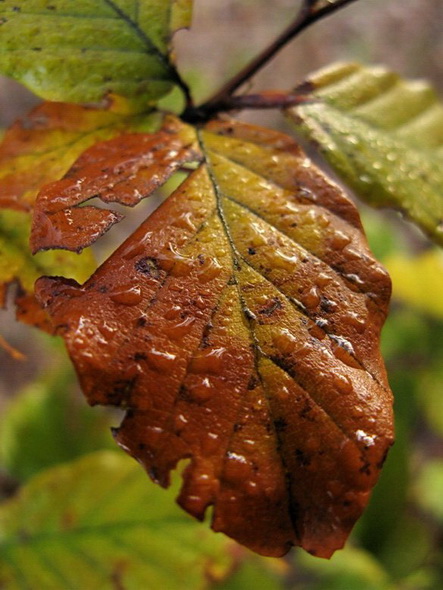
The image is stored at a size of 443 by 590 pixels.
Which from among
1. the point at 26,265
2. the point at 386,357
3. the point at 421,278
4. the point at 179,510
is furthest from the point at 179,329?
the point at 386,357

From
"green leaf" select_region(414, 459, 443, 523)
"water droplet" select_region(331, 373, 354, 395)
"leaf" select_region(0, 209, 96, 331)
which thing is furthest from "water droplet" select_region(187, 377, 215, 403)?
Result: "green leaf" select_region(414, 459, 443, 523)

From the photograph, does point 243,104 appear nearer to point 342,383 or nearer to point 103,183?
point 103,183

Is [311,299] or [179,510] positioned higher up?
[311,299]

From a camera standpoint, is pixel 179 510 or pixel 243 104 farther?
pixel 179 510

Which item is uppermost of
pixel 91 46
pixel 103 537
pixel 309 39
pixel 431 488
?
pixel 91 46

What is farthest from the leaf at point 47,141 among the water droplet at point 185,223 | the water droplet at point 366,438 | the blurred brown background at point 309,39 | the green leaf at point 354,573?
the blurred brown background at point 309,39

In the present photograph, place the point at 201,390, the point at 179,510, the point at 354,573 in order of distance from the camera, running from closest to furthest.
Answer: the point at 201,390, the point at 179,510, the point at 354,573

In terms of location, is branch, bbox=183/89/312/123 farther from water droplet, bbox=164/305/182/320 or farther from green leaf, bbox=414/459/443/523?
green leaf, bbox=414/459/443/523

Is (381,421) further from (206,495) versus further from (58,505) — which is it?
(58,505)
